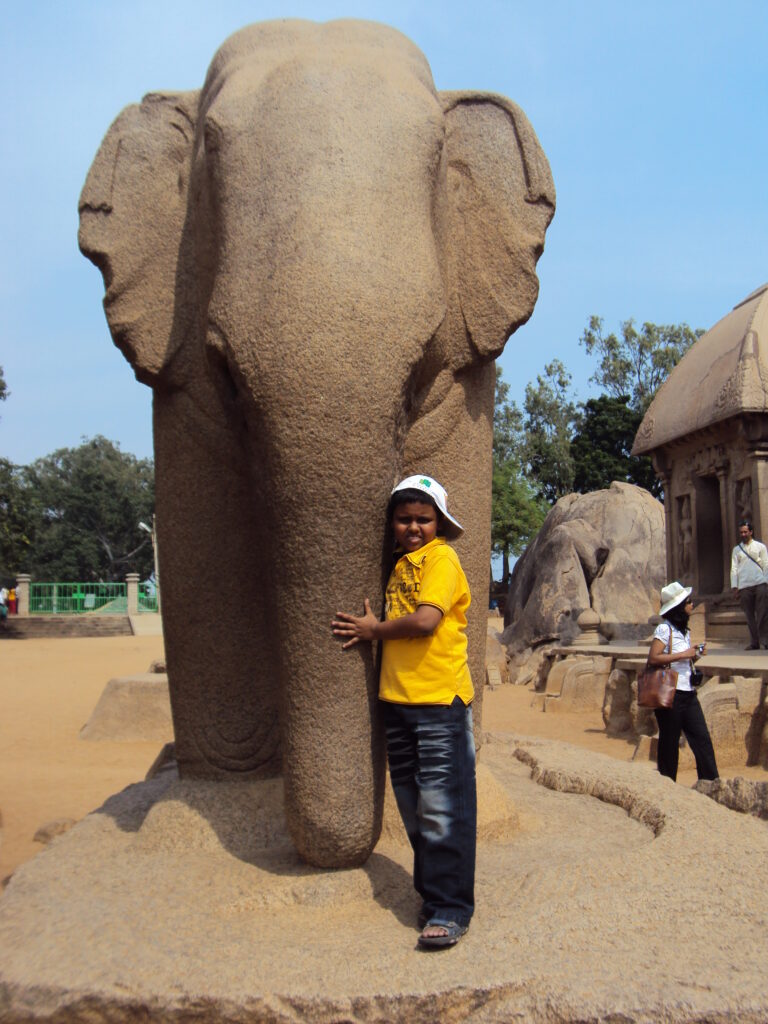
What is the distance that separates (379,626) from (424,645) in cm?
15

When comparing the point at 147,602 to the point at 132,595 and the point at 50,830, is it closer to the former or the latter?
the point at 132,595

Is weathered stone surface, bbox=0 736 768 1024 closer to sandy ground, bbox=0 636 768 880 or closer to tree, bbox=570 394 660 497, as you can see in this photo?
sandy ground, bbox=0 636 768 880

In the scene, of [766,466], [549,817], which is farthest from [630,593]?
[549,817]

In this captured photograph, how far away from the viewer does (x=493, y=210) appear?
3332 mm

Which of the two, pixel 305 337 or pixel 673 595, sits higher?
pixel 305 337

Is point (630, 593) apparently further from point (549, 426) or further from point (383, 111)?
Answer: point (549, 426)

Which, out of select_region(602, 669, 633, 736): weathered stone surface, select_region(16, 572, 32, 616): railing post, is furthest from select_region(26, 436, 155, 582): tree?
select_region(602, 669, 633, 736): weathered stone surface

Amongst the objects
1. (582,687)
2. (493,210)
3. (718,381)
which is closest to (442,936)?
(493,210)

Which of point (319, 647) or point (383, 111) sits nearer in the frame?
point (319, 647)

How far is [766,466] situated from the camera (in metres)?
14.3

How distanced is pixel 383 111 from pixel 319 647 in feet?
4.76

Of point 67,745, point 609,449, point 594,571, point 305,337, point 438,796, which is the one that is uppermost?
point 609,449

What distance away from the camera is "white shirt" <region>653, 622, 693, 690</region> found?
18.6 ft

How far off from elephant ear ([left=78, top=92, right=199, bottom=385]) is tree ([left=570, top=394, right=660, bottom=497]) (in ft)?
123
